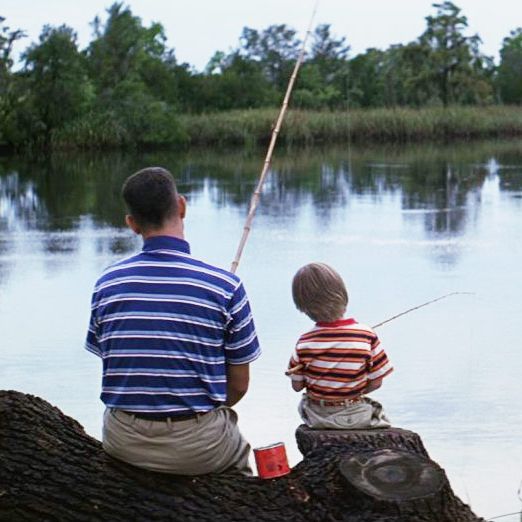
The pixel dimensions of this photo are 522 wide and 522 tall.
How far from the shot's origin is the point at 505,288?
8.98 m

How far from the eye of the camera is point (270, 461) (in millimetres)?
2961

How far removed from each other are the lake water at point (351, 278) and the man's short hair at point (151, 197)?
86.1 inches

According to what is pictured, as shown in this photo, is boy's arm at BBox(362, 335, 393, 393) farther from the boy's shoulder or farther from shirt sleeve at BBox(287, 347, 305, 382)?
shirt sleeve at BBox(287, 347, 305, 382)

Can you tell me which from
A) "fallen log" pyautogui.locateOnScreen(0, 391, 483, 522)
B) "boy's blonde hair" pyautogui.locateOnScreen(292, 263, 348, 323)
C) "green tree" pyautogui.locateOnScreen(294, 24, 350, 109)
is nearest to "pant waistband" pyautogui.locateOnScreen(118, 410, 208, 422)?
"fallen log" pyautogui.locateOnScreen(0, 391, 483, 522)

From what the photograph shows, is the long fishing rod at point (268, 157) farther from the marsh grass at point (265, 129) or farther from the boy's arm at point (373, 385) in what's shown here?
the marsh grass at point (265, 129)

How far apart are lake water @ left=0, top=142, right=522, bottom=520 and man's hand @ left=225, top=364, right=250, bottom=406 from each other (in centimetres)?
184

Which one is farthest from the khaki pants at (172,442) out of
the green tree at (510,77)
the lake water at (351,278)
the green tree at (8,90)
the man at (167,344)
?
the green tree at (510,77)

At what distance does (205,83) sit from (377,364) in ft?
129

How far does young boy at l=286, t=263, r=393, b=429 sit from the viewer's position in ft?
10.8

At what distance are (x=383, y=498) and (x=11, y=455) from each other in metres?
0.92

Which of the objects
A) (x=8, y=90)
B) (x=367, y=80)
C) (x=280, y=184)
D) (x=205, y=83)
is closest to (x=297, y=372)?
(x=280, y=184)

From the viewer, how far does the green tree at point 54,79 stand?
33.1 meters

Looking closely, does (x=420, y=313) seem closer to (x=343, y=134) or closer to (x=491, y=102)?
(x=343, y=134)

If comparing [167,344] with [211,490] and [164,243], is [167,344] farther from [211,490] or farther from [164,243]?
[211,490]
